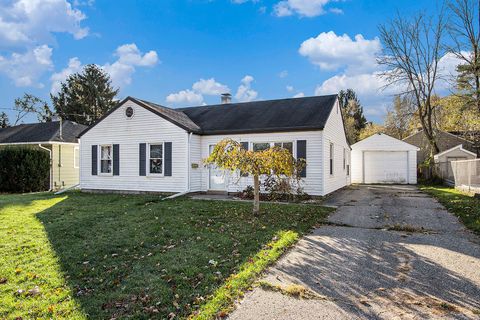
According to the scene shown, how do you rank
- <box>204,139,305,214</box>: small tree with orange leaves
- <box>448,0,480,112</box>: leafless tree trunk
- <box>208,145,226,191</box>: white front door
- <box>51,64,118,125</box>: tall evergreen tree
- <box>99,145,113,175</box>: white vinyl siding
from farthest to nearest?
1. <box>51,64,118,125</box>: tall evergreen tree
2. <box>448,0,480,112</box>: leafless tree trunk
3. <box>99,145,113,175</box>: white vinyl siding
4. <box>208,145,226,191</box>: white front door
5. <box>204,139,305,214</box>: small tree with orange leaves

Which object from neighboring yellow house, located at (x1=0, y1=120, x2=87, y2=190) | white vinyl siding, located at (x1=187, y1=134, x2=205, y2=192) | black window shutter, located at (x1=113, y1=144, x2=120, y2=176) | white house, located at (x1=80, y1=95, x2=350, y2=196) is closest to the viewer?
white house, located at (x1=80, y1=95, x2=350, y2=196)

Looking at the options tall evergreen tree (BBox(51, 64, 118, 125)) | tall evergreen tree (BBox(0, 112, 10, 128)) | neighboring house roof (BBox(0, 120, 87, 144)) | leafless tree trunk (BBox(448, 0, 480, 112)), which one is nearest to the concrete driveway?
leafless tree trunk (BBox(448, 0, 480, 112))

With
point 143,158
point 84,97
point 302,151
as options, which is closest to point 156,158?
point 143,158

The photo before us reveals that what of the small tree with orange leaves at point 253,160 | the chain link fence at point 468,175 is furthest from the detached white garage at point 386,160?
the small tree with orange leaves at point 253,160

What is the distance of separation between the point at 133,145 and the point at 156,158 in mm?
1375

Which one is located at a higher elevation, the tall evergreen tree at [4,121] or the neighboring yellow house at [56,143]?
the tall evergreen tree at [4,121]

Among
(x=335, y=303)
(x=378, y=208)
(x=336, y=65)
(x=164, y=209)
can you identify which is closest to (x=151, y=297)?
(x=335, y=303)

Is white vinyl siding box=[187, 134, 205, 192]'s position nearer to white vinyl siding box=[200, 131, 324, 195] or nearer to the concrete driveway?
white vinyl siding box=[200, 131, 324, 195]

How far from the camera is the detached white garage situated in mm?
21438

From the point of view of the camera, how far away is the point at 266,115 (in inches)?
581

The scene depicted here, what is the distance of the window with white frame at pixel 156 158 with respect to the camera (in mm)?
14398

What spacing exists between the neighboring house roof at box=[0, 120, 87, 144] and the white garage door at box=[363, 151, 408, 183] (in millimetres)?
20621

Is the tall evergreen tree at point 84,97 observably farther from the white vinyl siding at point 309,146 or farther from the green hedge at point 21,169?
the white vinyl siding at point 309,146

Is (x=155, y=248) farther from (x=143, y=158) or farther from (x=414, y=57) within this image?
(x=414, y=57)
